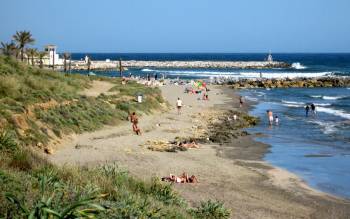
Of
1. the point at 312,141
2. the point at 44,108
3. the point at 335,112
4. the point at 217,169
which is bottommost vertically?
the point at 335,112

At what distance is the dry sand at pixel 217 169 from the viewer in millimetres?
12617

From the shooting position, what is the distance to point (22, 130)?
17.4 metres

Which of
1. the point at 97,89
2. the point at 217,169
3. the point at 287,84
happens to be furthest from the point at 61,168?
the point at 287,84

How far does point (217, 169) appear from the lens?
16.9 metres

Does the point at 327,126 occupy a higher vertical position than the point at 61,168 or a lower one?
lower

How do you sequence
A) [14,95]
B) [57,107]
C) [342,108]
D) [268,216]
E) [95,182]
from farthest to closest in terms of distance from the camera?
[342,108] → [57,107] → [14,95] → [268,216] → [95,182]

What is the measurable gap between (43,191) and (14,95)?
49.6 feet

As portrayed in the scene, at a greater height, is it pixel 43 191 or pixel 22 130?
pixel 43 191

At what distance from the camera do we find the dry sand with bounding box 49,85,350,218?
41.4 feet

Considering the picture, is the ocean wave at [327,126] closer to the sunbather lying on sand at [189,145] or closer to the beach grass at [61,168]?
the beach grass at [61,168]

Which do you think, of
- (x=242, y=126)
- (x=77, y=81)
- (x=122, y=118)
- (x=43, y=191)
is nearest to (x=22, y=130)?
(x=122, y=118)

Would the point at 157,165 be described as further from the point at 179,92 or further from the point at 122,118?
the point at 179,92

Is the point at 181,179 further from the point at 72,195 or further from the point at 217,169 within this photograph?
the point at 72,195

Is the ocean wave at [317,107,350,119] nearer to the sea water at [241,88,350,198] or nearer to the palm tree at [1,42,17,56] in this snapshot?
the sea water at [241,88,350,198]
